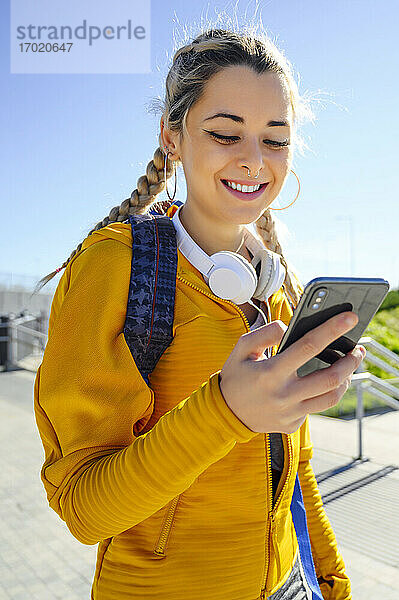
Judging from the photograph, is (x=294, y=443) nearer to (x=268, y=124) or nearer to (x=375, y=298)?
(x=375, y=298)

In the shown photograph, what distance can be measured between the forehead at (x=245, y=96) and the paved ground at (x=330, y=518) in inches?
122

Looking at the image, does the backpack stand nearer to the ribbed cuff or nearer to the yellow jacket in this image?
the yellow jacket

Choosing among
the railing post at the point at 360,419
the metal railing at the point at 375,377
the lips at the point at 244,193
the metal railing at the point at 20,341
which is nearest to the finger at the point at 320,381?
the lips at the point at 244,193

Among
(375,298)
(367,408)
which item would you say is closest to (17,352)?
(367,408)

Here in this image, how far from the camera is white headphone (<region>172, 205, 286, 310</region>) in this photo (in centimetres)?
135

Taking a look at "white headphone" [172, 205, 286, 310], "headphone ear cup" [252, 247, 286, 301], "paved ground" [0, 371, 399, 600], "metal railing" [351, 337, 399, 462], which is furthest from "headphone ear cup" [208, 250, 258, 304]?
"metal railing" [351, 337, 399, 462]

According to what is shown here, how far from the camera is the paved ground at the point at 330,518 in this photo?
368 centimetres

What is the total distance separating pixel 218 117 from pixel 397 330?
1347 centimetres

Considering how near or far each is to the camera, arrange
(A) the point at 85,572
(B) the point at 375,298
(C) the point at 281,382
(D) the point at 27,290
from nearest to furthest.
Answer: (C) the point at 281,382 → (B) the point at 375,298 → (A) the point at 85,572 → (D) the point at 27,290

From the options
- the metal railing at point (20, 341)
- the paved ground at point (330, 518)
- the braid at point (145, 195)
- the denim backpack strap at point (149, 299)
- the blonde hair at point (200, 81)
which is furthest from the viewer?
the metal railing at point (20, 341)

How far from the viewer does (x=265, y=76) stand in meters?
1.43

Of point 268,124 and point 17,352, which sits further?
point 17,352

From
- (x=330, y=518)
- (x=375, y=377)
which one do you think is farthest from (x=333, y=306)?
(x=375, y=377)

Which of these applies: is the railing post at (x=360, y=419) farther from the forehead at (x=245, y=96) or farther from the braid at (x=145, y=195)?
the forehead at (x=245, y=96)
